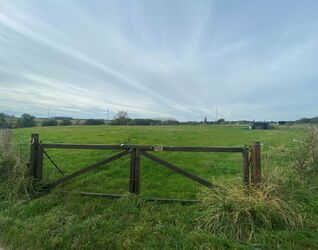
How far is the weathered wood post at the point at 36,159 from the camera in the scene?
7.10m

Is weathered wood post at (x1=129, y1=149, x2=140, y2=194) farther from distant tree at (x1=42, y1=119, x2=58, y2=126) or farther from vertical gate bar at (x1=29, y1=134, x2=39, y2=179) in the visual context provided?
distant tree at (x1=42, y1=119, x2=58, y2=126)

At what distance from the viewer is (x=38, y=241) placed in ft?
14.6

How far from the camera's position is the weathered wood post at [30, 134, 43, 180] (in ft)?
23.3

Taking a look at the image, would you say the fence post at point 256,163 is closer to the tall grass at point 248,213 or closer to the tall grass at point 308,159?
the tall grass at point 248,213

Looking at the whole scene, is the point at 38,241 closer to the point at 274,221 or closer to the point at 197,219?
the point at 197,219

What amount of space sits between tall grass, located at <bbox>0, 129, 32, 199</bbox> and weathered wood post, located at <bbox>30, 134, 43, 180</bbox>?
0.17 m

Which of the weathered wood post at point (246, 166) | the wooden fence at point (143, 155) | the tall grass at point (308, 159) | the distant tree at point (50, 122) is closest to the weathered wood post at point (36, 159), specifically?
the wooden fence at point (143, 155)

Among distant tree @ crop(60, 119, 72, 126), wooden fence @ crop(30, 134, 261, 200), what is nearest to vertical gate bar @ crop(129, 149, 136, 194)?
wooden fence @ crop(30, 134, 261, 200)

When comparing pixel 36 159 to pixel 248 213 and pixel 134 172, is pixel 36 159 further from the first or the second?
pixel 248 213

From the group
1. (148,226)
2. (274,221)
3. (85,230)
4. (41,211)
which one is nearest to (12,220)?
(41,211)

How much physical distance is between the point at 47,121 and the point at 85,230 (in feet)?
199

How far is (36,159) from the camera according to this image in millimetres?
7148

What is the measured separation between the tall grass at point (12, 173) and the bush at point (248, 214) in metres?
4.42

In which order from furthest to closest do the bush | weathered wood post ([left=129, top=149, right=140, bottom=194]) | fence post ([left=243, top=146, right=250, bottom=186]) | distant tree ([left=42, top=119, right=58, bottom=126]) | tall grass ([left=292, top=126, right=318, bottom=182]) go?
distant tree ([left=42, top=119, right=58, bottom=126]) < tall grass ([left=292, top=126, right=318, bottom=182]) < weathered wood post ([left=129, top=149, right=140, bottom=194]) < fence post ([left=243, top=146, right=250, bottom=186]) < the bush
